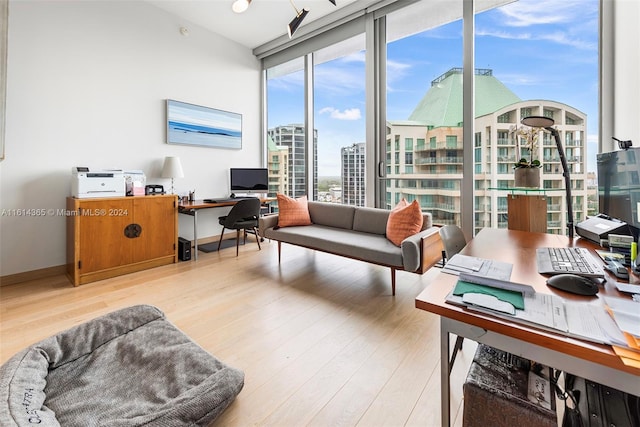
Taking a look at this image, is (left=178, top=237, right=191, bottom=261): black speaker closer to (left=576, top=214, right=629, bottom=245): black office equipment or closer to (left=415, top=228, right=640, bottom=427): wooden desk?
(left=415, top=228, right=640, bottom=427): wooden desk

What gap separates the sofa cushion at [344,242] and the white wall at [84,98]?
192 cm

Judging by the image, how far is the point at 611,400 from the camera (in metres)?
0.88

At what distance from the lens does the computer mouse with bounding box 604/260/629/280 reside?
1115mm

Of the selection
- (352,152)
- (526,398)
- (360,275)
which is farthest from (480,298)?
(352,152)

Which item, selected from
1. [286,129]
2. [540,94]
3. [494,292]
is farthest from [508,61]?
[286,129]

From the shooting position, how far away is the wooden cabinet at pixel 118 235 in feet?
9.57

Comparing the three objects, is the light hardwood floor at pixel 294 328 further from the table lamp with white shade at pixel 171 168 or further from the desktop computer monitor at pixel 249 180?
the desktop computer monitor at pixel 249 180

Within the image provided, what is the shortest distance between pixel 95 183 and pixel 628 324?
12.8ft

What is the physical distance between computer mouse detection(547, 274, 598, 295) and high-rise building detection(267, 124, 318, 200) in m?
4.03

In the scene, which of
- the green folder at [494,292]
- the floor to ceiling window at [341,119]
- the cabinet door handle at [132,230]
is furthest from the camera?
the floor to ceiling window at [341,119]

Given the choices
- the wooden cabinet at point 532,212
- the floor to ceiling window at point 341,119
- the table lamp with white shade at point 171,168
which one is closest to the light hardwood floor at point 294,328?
the wooden cabinet at point 532,212

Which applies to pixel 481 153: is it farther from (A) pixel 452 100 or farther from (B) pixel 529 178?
(B) pixel 529 178

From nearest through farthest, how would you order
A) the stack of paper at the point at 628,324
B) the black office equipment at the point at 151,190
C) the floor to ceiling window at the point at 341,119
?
the stack of paper at the point at 628,324 < the black office equipment at the point at 151,190 < the floor to ceiling window at the point at 341,119

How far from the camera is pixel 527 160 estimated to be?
9.25ft
